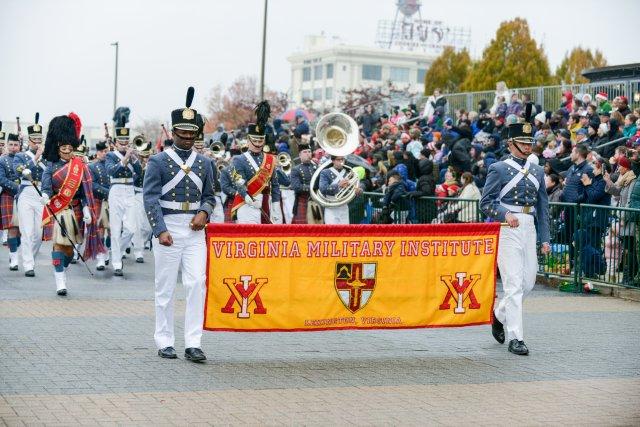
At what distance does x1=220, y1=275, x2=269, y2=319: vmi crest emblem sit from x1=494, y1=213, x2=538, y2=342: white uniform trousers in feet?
7.90

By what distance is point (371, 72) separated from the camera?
12456 centimetres

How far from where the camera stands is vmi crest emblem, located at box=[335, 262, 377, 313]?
10375 mm

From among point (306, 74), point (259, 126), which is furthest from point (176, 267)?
point (306, 74)

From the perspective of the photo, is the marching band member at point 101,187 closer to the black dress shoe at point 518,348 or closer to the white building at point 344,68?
the black dress shoe at point 518,348

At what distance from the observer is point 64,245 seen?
1509 centimetres

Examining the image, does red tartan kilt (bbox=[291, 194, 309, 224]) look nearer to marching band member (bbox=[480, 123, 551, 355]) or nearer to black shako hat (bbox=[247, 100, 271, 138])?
black shako hat (bbox=[247, 100, 271, 138])

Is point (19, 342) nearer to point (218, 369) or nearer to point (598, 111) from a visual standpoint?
point (218, 369)

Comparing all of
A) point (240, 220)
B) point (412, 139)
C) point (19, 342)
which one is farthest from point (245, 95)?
point (19, 342)

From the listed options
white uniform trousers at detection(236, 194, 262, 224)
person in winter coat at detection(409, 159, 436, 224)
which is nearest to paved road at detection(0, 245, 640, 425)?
white uniform trousers at detection(236, 194, 262, 224)

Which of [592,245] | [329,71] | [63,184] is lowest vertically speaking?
[592,245]

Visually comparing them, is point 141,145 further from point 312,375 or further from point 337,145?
point 312,375

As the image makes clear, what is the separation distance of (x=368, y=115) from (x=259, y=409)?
28101 millimetres

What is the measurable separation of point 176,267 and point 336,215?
8562 millimetres

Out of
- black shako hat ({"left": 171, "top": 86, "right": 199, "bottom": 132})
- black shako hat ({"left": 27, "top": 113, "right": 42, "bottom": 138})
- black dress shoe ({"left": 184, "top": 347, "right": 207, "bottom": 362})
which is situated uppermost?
black shako hat ({"left": 27, "top": 113, "right": 42, "bottom": 138})
